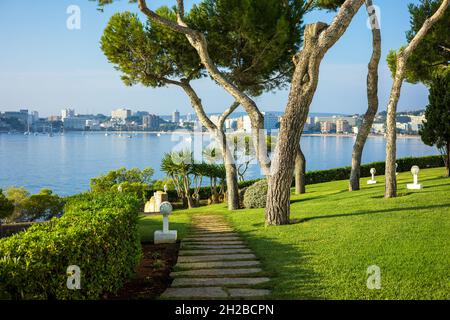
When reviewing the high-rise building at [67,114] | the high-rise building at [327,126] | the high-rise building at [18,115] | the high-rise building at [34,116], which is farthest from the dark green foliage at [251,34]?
the high-rise building at [34,116]

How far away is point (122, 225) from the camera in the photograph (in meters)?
5.68

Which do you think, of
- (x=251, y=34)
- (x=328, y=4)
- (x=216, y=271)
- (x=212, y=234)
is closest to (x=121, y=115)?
(x=328, y=4)

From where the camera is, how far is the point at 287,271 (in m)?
5.72

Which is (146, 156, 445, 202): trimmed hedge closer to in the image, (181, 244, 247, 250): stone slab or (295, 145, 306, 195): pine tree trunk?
(295, 145, 306, 195): pine tree trunk

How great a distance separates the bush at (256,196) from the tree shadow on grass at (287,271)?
585 cm

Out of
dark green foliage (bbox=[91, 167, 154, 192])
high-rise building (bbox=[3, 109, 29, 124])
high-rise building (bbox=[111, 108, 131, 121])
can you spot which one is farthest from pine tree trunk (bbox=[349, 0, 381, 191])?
high-rise building (bbox=[3, 109, 29, 124])

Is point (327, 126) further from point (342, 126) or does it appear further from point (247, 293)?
point (247, 293)

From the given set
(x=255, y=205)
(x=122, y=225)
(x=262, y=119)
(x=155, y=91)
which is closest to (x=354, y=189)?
(x=255, y=205)

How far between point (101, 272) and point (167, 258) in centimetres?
267

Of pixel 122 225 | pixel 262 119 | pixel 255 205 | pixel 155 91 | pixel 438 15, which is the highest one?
pixel 438 15

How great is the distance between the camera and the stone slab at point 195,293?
482 cm

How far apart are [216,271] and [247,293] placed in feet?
3.47

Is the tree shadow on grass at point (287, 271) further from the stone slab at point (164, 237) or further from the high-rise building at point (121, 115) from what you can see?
the high-rise building at point (121, 115)
